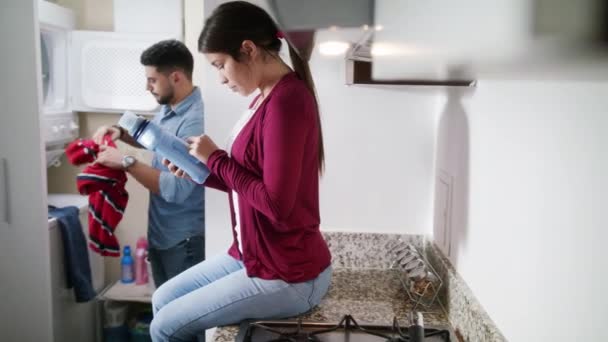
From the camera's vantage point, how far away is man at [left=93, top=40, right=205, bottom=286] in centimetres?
178

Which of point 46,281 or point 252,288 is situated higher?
point 252,288

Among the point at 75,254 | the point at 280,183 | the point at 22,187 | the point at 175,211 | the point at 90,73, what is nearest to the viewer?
the point at 280,183

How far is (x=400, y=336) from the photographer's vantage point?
3.18ft

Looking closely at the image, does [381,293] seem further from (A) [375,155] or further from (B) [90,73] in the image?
(B) [90,73]

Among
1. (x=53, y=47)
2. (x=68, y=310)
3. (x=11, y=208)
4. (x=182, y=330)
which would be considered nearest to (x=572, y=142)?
(x=182, y=330)

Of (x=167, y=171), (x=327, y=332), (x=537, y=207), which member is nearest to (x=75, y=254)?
(x=167, y=171)

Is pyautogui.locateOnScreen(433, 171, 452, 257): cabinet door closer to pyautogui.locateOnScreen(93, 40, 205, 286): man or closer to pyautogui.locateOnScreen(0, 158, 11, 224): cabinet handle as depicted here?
pyautogui.locateOnScreen(93, 40, 205, 286): man

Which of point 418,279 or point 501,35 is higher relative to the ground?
point 501,35

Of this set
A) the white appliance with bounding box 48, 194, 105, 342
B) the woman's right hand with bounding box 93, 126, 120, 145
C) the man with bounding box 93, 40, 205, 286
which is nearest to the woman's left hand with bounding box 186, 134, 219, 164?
the man with bounding box 93, 40, 205, 286

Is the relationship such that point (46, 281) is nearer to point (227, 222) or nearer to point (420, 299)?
point (227, 222)

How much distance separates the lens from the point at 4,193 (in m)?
2.00

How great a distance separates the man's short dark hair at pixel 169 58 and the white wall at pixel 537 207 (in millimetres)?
1246

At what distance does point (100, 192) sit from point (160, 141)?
3.65ft

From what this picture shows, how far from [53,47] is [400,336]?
85.8 inches
